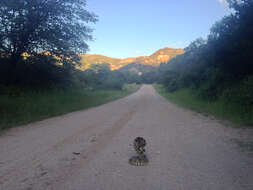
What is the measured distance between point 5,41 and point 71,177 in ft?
45.9

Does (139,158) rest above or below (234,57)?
below

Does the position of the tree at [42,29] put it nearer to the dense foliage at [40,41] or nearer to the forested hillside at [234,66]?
the dense foliage at [40,41]

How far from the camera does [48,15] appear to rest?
14.6m

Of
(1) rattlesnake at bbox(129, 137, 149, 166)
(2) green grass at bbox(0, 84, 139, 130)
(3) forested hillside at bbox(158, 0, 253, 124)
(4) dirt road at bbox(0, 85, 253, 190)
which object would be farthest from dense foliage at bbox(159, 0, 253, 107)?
(2) green grass at bbox(0, 84, 139, 130)

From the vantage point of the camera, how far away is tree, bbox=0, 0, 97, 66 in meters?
13.1

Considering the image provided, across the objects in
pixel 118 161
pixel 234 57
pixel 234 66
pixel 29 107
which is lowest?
pixel 118 161

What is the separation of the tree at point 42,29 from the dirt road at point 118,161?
953 centimetres

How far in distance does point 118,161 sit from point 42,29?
44.8 feet

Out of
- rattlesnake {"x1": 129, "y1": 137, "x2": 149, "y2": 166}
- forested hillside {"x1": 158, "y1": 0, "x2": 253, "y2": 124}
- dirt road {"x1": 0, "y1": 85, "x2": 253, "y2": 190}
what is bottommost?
dirt road {"x1": 0, "y1": 85, "x2": 253, "y2": 190}

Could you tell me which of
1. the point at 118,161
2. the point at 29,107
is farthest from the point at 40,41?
the point at 118,161

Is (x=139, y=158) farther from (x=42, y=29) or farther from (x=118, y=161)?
(x=42, y=29)

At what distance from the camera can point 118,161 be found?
433 cm

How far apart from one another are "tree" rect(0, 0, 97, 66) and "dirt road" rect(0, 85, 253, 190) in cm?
953

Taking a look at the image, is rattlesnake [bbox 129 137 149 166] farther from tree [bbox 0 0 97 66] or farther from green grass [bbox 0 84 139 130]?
tree [bbox 0 0 97 66]
